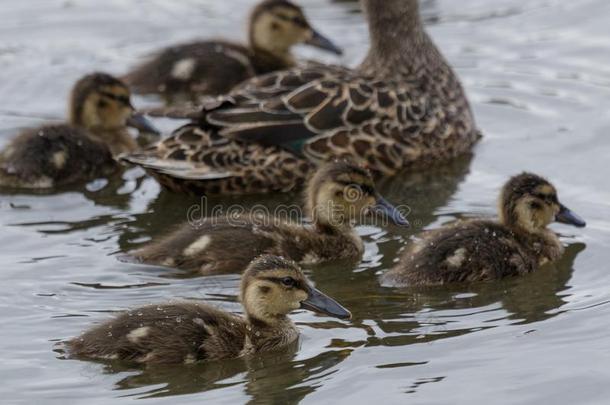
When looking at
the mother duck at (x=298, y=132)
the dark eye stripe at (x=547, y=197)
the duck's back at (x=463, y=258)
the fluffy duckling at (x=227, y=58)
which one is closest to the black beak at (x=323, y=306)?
the duck's back at (x=463, y=258)

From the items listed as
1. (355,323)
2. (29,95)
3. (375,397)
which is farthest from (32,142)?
(375,397)

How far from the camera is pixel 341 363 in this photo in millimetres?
5770

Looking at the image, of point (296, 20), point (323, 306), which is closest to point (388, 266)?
point (323, 306)

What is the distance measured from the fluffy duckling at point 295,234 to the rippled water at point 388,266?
94 millimetres

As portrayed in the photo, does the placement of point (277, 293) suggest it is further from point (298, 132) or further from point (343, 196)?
point (298, 132)

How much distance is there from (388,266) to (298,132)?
4.36ft

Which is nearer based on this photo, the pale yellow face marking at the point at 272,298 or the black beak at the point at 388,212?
the pale yellow face marking at the point at 272,298

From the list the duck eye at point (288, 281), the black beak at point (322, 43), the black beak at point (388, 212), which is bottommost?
the duck eye at point (288, 281)

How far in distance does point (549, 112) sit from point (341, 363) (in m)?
3.96

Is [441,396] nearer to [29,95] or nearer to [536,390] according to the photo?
[536,390]

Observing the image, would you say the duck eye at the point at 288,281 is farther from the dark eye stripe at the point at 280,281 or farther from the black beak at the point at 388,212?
the black beak at the point at 388,212

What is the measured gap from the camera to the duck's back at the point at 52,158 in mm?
8141

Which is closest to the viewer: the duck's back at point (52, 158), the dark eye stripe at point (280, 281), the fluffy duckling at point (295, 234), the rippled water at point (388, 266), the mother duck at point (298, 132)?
the rippled water at point (388, 266)

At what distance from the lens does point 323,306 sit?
6016 mm
